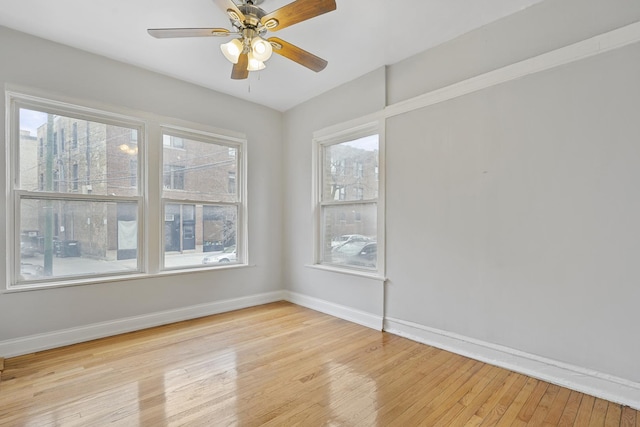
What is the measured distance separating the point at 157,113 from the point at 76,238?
1.55 meters

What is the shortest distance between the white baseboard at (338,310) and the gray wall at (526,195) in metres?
0.25

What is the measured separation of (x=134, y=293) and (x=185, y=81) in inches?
98.4

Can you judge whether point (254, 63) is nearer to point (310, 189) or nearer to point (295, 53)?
point (295, 53)

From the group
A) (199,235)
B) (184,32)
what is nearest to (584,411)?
(184,32)

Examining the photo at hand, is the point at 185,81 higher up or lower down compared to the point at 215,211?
higher up

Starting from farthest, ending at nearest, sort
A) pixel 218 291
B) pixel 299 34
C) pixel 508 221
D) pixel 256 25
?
pixel 218 291 < pixel 299 34 < pixel 508 221 < pixel 256 25

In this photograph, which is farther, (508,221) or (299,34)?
(299,34)

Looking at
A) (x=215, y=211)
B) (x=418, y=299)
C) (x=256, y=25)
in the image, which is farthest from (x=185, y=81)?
(x=418, y=299)

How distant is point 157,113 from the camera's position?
3.41 meters

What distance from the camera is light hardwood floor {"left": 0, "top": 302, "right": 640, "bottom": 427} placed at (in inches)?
71.4

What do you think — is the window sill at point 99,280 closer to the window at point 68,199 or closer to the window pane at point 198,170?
the window at point 68,199

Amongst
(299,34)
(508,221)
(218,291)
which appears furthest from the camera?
(218,291)

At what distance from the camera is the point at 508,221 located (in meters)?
2.43

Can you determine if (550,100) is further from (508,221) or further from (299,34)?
(299,34)
